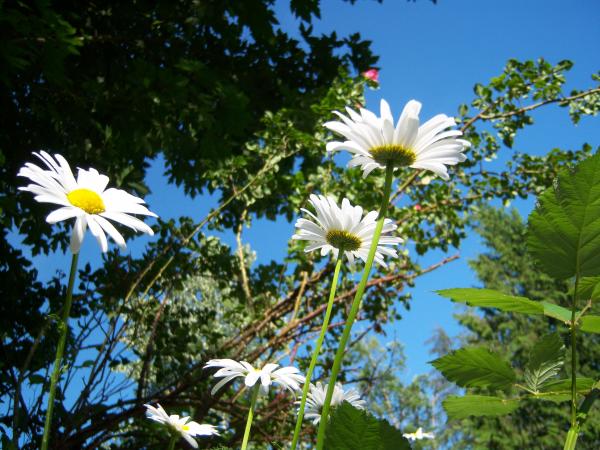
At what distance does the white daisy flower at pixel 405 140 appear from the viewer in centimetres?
74

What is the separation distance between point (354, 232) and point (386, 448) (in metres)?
0.58

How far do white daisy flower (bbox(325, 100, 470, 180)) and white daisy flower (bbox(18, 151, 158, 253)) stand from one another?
337mm

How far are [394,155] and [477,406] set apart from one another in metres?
0.36

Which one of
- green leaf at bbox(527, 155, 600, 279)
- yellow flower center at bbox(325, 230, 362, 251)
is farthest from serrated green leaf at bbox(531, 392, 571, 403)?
yellow flower center at bbox(325, 230, 362, 251)

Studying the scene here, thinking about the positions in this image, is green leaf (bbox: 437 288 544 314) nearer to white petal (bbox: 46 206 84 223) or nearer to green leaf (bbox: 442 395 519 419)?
green leaf (bbox: 442 395 519 419)

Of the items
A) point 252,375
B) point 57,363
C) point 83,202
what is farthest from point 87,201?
point 252,375

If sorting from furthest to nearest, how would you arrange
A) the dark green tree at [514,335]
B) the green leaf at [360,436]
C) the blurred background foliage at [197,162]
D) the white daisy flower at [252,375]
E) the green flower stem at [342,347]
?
the dark green tree at [514,335] < the blurred background foliage at [197,162] < the white daisy flower at [252,375] < the green flower stem at [342,347] < the green leaf at [360,436]

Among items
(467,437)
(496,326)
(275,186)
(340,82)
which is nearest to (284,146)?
(275,186)

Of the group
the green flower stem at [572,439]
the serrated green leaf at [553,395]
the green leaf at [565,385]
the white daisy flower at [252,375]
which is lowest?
the green flower stem at [572,439]

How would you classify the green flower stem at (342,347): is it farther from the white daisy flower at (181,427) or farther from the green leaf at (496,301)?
the white daisy flower at (181,427)

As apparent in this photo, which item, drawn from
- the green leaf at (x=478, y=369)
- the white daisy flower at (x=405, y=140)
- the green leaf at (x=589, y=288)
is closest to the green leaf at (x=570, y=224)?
the green leaf at (x=589, y=288)

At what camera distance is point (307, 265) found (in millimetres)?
3105

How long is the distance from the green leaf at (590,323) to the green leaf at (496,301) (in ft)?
0.16

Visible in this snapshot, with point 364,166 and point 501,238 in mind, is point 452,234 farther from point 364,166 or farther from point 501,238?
point 501,238
